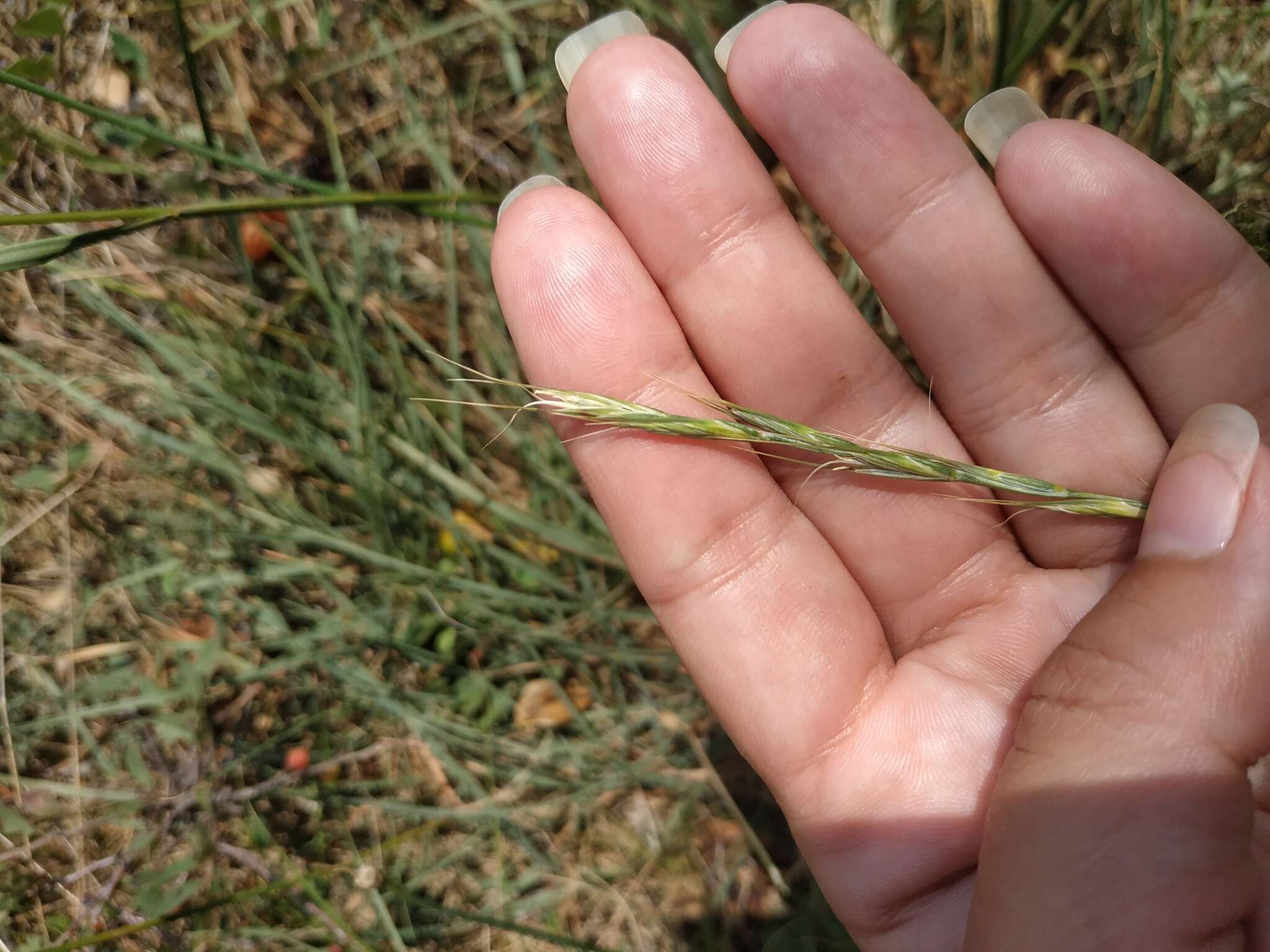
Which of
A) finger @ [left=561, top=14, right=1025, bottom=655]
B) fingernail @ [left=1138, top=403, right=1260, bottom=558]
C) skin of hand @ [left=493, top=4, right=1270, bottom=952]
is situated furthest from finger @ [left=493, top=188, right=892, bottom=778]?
fingernail @ [left=1138, top=403, right=1260, bottom=558]

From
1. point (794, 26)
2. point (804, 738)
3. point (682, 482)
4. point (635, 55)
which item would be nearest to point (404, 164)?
point (635, 55)

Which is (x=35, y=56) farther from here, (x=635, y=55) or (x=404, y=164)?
(x=635, y=55)

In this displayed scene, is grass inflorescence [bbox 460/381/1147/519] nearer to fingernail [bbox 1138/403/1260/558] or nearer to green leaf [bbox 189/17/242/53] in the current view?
fingernail [bbox 1138/403/1260/558]

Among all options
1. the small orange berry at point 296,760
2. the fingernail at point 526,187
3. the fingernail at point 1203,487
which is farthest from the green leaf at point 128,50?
the fingernail at point 1203,487

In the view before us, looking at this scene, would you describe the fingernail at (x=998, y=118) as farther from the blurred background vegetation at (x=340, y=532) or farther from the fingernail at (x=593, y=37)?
the fingernail at (x=593, y=37)

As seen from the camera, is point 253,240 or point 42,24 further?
A: point 253,240

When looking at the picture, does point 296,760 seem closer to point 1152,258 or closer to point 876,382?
point 876,382

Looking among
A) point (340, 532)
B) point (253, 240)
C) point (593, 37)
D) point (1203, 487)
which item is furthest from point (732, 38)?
point (340, 532)
